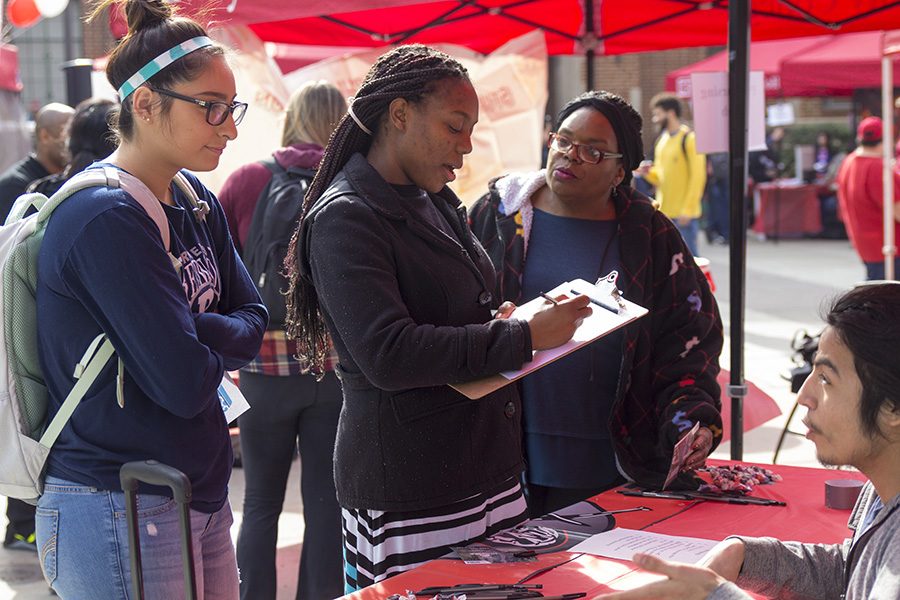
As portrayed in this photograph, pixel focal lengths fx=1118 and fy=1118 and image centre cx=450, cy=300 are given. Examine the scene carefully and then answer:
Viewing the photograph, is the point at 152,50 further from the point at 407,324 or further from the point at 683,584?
the point at 683,584

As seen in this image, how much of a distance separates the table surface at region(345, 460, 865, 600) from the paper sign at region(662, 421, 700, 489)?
67mm

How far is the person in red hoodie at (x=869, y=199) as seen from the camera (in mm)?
8398

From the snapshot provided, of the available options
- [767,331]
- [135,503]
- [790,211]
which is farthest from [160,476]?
[790,211]

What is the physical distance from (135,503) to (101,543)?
17 centimetres

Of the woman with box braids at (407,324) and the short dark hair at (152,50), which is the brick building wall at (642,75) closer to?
the woman with box braids at (407,324)

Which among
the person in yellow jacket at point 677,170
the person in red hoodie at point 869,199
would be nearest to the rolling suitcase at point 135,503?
the person in red hoodie at point 869,199

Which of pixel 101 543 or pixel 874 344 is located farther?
pixel 101 543

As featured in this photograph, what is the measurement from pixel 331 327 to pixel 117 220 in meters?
0.53

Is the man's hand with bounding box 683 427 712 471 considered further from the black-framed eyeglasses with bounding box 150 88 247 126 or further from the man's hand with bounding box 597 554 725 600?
the black-framed eyeglasses with bounding box 150 88 247 126

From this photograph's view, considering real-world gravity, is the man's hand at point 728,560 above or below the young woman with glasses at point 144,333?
below

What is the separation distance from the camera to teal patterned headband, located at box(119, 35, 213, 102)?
88.9 inches

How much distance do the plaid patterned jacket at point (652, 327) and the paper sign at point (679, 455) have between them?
0.10 meters

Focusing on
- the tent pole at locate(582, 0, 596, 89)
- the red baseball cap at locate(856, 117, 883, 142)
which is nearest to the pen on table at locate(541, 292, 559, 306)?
the tent pole at locate(582, 0, 596, 89)

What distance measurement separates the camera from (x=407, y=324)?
89.0 inches
